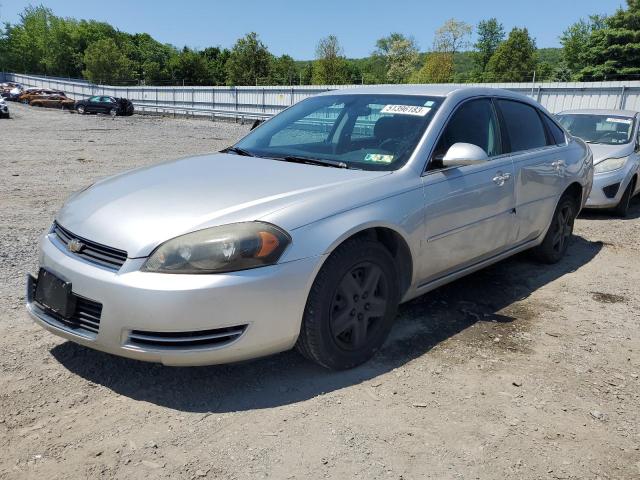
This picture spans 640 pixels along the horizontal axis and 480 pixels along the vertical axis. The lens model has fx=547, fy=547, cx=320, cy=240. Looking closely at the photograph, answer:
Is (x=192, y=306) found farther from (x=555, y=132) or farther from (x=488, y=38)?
(x=488, y=38)

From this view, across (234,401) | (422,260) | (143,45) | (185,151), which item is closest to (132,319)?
(234,401)

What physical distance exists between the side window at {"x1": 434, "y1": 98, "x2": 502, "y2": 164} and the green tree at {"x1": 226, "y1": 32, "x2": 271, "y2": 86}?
5685 cm

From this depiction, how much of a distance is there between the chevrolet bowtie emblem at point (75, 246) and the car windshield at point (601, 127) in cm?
781

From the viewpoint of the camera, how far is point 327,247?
2.81 meters

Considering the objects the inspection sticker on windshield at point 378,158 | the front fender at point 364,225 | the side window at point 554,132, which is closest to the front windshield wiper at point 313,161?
the inspection sticker on windshield at point 378,158

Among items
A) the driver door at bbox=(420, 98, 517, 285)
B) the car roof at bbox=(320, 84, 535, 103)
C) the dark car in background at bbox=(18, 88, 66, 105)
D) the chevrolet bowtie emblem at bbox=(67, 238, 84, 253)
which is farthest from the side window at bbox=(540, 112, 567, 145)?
the dark car in background at bbox=(18, 88, 66, 105)

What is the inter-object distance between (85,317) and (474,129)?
9.60ft

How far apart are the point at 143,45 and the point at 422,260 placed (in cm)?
12561

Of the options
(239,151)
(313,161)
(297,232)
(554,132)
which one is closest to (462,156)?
(313,161)

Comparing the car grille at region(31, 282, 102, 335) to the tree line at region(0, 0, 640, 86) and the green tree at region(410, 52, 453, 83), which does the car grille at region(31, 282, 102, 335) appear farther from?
the green tree at region(410, 52, 453, 83)

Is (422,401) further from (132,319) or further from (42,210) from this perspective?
(42,210)

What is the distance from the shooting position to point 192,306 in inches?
99.3

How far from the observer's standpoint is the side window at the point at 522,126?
4.43 metres

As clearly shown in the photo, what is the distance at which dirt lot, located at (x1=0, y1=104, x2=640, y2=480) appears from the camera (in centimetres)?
237
